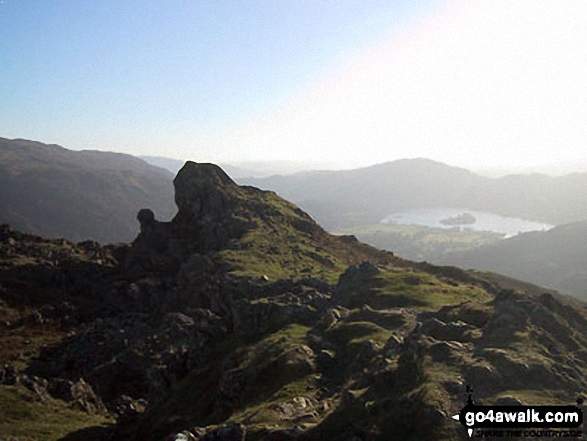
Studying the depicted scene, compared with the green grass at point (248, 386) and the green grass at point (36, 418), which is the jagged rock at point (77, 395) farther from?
the green grass at point (248, 386)

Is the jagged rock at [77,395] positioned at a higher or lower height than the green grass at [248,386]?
lower

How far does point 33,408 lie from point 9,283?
211 ft

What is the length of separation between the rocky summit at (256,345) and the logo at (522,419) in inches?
25.3

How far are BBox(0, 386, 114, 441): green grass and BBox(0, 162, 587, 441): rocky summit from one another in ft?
0.67

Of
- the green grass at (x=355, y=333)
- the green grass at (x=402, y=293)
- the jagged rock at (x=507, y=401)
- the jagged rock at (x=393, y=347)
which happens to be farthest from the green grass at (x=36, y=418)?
the jagged rock at (x=507, y=401)

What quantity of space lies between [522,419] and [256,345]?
25268mm

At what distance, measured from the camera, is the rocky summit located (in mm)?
25688

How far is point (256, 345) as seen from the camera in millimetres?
42438

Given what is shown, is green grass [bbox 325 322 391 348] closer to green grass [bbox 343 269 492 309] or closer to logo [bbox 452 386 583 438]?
green grass [bbox 343 269 492 309]

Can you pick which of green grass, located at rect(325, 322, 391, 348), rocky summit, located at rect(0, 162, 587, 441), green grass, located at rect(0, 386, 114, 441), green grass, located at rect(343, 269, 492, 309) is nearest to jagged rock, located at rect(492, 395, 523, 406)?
rocky summit, located at rect(0, 162, 587, 441)

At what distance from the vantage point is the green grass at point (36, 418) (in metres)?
36.7

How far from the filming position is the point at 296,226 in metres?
120

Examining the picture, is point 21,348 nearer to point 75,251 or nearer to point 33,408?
point 33,408

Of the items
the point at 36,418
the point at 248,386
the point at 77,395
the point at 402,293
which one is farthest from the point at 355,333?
the point at 77,395
